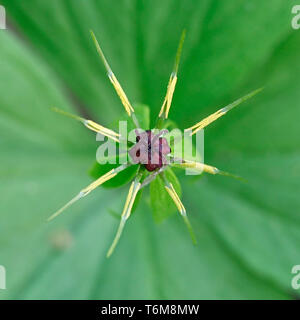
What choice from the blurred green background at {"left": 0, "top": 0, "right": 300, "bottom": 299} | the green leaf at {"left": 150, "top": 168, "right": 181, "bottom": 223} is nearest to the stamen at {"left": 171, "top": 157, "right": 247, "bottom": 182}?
the green leaf at {"left": 150, "top": 168, "right": 181, "bottom": 223}

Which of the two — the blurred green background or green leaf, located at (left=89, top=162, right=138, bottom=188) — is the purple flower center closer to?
green leaf, located at (left=89, top=162, right=138, bottom=188)

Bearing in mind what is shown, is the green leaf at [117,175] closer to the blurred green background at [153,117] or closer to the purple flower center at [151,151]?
the purple flower center at [151,151]

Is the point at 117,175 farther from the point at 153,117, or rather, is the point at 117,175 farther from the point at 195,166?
the point at 153,117

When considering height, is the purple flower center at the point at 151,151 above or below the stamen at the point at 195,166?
above

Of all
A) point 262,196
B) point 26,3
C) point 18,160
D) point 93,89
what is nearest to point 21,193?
point 18,160

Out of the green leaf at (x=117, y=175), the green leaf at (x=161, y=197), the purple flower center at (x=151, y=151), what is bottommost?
the green leaf at (x=161, y=197)

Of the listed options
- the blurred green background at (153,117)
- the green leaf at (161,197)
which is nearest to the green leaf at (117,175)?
the green leaf at (161,197)
